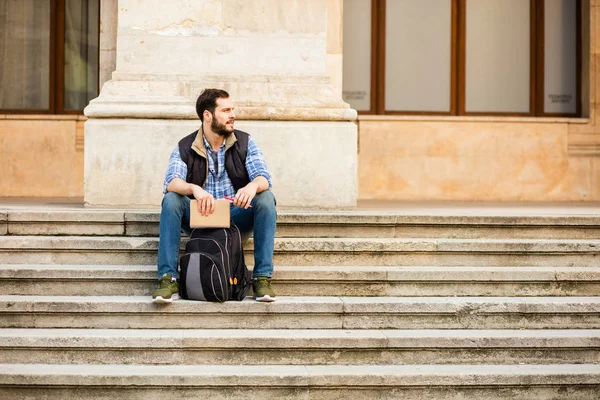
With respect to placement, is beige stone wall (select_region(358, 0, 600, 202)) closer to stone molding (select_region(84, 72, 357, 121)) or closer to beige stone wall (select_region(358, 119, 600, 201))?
beige stone wall (select_region(358, 119, 600, 201))

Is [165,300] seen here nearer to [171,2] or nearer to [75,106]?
Result: [171,2]

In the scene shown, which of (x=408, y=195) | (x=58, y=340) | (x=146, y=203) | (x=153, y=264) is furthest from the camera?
(x=408, y=195)

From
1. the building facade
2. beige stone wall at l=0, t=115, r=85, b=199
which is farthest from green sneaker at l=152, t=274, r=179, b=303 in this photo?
beige stone wall at l=0, t=115, r=85, b=199

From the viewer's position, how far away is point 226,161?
6.98 m

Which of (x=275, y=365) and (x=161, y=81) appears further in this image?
(x=161, y=81)

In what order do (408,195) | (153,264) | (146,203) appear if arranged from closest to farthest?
(153,264) < (146,203) < (408,195)

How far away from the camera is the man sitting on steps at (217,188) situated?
6.54 m

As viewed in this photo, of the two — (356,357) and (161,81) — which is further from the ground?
(161,81)

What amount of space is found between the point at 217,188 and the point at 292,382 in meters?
1.73

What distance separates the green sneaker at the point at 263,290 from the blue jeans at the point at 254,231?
0.12 feet

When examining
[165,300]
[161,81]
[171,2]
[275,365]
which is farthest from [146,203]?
[275,365]

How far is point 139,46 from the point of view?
9062mm

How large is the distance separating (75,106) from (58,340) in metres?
6.99

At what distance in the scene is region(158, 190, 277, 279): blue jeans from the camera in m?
6.54
